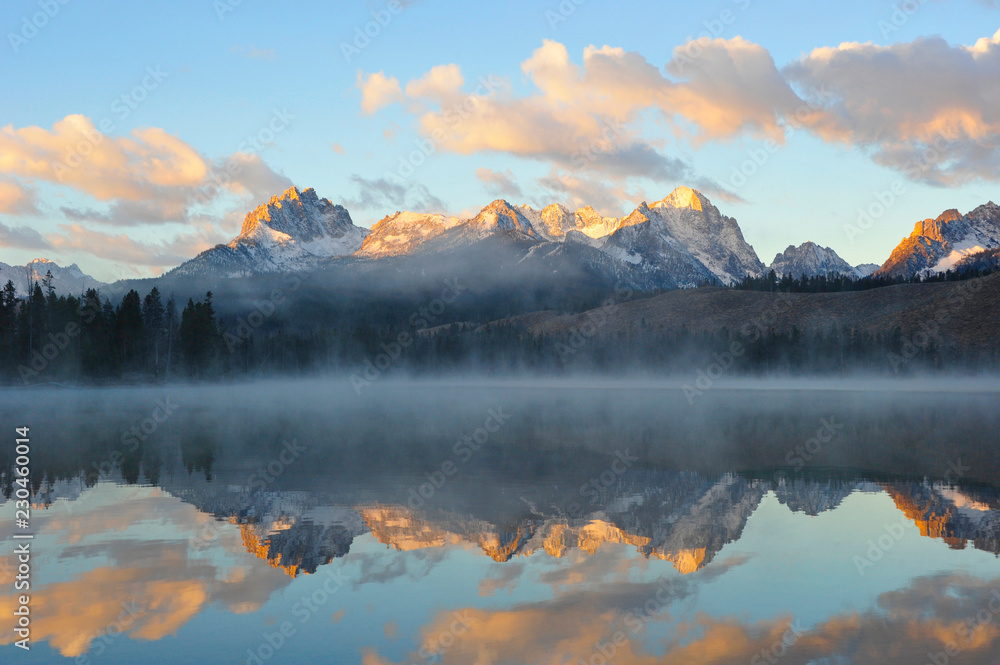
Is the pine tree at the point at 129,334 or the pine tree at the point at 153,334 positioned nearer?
the pine tree at the point at 129,334

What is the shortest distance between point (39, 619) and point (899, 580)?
19.5m

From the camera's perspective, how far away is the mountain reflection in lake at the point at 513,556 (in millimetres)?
15039

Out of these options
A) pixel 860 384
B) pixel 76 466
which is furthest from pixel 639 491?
pixel 860 384

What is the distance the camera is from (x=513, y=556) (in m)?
21.0

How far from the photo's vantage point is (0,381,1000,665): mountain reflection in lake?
1504 cm

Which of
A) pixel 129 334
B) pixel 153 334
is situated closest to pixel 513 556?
pixel 129 334

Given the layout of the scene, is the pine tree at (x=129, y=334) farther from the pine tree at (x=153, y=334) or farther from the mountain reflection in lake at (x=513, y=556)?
the mountain reflection in lake at (x=513, y=556)

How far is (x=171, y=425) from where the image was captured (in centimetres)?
6288

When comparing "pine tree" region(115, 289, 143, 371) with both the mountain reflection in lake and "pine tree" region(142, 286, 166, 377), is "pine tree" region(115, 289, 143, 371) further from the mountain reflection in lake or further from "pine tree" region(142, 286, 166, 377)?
the mountain reflection in lake

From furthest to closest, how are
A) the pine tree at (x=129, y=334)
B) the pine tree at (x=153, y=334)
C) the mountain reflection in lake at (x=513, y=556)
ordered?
the pine tree at (x=153, y=334), the pine tree at (x=129, y=334), the mountain reflection in lake at (x=513, y=556)

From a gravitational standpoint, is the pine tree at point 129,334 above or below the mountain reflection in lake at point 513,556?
above

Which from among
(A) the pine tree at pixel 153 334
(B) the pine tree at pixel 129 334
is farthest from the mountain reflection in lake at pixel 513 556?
(A) the pine tree at pixel 153 334

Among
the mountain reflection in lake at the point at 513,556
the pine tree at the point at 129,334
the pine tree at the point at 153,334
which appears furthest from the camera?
the pine tree at the point at 153,334

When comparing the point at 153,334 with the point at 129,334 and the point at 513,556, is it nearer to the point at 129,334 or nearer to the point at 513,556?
the point at 129,334
